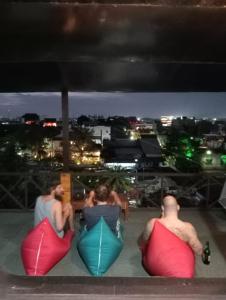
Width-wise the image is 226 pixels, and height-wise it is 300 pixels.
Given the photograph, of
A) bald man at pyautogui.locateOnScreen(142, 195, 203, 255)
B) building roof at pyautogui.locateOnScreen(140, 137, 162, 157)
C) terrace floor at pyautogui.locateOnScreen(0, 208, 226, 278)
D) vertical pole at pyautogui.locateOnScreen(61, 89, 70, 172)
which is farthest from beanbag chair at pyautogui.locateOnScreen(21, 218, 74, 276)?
building roof at pyautogui.locateOnScreen(140, 137, 162, 157)

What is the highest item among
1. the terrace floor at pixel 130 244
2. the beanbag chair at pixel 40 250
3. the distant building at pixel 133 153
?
the beanbag chair at pixel 40 250

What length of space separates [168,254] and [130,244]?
191 cm

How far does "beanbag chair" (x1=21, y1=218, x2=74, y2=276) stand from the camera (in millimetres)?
3760

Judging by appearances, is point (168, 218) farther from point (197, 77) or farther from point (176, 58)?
point (197, 77)

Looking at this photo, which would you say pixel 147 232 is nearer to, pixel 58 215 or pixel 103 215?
pixel 103 215

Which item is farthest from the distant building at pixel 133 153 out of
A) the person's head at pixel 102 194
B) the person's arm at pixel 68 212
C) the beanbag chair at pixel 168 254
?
the beanbag chair at pixel 168 254

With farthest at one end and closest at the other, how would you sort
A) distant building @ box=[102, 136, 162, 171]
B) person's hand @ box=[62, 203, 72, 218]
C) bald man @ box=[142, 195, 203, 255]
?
distant building @ box=[102, 136, 162, 171] < person's hand @ box=[62, 203, 72, 218] < bald man @ box=[142, 195, 203, 255]

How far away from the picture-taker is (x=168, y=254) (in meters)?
3.29

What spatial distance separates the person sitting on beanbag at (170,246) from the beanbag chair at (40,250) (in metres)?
1.01

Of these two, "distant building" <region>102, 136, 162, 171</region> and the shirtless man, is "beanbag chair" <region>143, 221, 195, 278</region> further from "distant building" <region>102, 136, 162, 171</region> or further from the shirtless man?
"distant building" <region>102, 136, 162, 171</region>

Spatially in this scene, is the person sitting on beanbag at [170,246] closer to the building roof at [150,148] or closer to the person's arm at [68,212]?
the person's arm at [68,212]

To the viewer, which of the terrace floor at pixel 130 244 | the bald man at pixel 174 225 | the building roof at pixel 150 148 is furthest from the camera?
the building roof at pixel 150 148

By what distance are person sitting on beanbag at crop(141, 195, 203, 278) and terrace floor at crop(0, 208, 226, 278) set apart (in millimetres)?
734

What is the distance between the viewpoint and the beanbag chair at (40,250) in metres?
3.76
